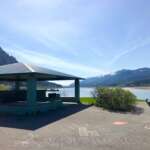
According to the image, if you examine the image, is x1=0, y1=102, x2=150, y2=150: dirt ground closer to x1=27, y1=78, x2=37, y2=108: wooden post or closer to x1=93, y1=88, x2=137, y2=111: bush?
x1=27, y1=78, x2=37, y2=108: wooden post

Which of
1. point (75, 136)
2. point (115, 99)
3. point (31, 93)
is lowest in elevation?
point (75, 136)

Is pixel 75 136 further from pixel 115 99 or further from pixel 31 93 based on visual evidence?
pixel 115 99

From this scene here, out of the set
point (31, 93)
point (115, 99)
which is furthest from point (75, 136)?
point (115, 99)

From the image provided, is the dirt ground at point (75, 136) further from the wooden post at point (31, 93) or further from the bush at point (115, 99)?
the bush at point (115, 99)

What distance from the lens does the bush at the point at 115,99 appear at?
1634cm

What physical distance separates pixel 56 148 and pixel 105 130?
3085 mm

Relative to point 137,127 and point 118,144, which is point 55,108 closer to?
point 137,127

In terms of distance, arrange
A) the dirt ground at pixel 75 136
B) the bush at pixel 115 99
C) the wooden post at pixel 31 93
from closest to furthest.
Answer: the dirt ground at pixel 75 136, the wooden post at pixel 31 93, the bush at pixel 115 99

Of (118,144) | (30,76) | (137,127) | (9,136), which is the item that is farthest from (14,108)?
(118,144)

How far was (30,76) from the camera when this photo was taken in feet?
44.6

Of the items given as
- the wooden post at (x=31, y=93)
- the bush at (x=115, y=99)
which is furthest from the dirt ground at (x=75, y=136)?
the bush at (x=115, y=99)

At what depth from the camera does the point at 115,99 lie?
54.8ft

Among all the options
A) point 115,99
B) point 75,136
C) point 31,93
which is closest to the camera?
point 75,136

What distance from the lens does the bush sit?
16.3 metres
